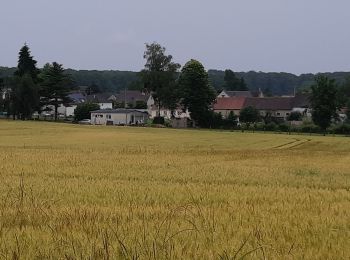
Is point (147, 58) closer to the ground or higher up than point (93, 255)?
higher up

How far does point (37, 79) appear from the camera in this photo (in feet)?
395

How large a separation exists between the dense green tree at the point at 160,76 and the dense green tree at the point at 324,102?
29.0m

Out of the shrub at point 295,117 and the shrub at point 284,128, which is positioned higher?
the shrub at point 295,117

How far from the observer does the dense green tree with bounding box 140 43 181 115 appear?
115 meters

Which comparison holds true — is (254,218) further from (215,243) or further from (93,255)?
(93,255)

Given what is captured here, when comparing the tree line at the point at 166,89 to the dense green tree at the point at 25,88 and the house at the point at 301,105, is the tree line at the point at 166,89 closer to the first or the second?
the dense green tree at the point at 25,88

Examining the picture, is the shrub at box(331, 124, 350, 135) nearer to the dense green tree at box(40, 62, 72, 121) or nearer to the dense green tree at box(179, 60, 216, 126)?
the dense green tree at box(179, 60, 216, 126)

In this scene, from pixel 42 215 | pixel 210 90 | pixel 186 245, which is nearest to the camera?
pixel 186 245

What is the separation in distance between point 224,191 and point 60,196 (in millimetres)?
4103

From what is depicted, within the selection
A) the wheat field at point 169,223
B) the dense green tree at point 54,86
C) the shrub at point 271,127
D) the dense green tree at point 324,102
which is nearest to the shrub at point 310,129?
the dense green tree at point 324,102

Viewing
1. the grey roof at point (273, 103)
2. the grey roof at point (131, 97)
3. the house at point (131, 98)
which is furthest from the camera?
the grey roof at point (131, 97)

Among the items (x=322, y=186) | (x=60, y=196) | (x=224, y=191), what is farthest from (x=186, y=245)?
(x=322, y=186)

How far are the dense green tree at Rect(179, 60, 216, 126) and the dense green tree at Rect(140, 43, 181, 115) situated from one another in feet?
7.39

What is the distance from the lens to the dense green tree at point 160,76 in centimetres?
11456
